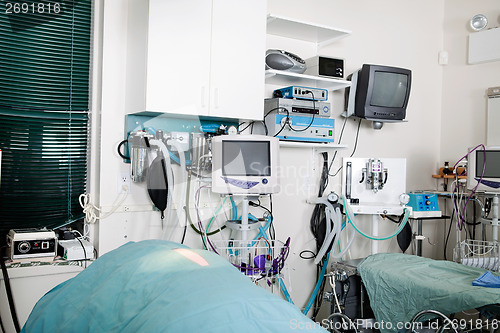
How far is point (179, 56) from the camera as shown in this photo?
2553 millimetres

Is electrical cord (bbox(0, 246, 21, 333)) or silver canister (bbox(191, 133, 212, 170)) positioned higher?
silver canister (bbox(191, 133, 212, 170))

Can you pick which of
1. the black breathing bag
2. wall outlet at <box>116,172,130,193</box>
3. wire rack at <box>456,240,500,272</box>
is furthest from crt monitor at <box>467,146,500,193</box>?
wall outlet at <box>116,172,130,193</box>

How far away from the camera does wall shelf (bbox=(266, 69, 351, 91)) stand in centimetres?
305

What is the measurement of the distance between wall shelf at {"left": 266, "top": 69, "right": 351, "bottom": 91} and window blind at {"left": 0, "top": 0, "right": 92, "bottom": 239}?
4.01ft

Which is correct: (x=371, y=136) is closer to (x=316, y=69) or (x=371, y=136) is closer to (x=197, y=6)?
(x=316, y=69)

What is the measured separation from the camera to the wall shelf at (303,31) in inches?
122

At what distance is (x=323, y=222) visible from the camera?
11.6 ft

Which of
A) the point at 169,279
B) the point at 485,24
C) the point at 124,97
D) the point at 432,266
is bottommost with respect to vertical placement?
the point at 432,266

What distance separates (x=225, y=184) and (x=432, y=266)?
4.38 feet

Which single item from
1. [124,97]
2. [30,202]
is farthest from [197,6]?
[30,202]

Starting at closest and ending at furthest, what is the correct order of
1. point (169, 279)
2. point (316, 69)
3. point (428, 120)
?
point (169, 279) < point (316, 69) < point (428, 120)

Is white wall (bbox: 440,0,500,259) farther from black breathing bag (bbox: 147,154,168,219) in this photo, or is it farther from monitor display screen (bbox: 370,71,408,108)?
black breathing bag (bbox: 147,154,168,219)

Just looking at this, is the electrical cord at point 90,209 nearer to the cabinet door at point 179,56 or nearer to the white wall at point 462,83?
the cabinet door at point 179,56

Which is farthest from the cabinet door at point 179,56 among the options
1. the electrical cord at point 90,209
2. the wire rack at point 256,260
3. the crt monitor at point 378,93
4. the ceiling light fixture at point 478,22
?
the ceiling light fixture at point 478,22
